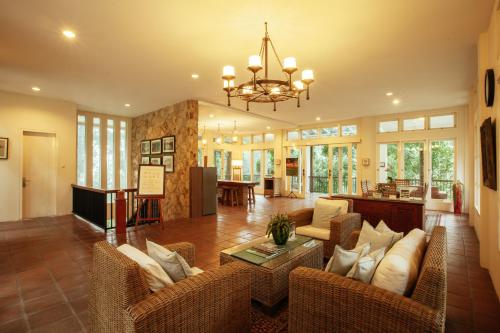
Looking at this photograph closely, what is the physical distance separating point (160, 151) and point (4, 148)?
3.45 metres

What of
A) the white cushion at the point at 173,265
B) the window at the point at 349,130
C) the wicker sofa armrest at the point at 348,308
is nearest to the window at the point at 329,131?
the window at the point at 349,130

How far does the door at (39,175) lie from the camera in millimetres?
6312

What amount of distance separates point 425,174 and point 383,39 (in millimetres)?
6095

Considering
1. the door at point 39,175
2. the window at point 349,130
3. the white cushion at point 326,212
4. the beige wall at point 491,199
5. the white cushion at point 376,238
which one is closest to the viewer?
the white cushion at point 376,238

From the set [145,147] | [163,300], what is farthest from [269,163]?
[163,300]

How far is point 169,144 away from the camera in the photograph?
7.24 metres

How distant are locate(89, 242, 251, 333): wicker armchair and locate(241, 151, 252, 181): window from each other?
11.2m

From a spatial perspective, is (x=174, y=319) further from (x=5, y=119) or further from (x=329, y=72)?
(x=5, y=119)

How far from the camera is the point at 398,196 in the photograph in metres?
5.40

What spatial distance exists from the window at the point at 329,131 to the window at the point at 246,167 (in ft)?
13.5

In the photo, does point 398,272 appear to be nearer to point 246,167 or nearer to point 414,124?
point 414,124

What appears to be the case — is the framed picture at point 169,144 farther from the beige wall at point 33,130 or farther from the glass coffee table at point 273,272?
the glass coffee table at point 273,272

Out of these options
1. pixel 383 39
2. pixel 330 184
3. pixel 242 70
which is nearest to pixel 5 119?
pixel 242 70

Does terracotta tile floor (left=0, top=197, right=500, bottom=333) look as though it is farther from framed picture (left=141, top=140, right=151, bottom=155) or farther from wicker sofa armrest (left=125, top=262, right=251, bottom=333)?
framed picture (left=141, top=140, right=151, bottom=155)
